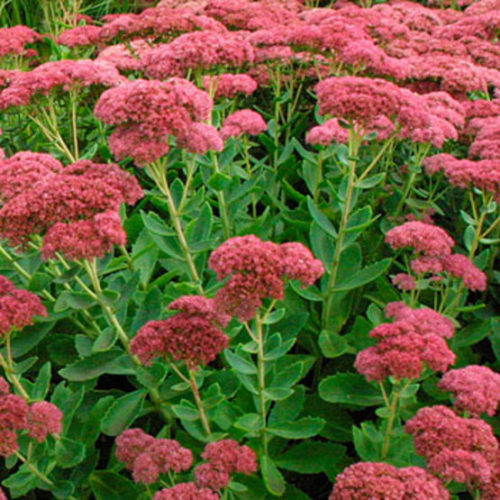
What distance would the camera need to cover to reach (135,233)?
3330 mm

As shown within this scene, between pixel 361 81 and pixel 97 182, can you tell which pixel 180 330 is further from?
pixel 361 81

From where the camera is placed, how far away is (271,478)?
90.0 inches

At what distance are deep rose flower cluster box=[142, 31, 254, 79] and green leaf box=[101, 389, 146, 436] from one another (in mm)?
1579

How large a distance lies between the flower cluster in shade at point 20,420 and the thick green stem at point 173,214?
80 centimetres

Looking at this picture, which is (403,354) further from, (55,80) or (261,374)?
(55,80)

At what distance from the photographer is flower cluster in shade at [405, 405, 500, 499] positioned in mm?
1688

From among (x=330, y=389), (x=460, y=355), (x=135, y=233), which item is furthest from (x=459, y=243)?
(x=135, y=233)

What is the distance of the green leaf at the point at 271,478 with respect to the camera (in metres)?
2.26

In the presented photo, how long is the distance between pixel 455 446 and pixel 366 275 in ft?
3.79

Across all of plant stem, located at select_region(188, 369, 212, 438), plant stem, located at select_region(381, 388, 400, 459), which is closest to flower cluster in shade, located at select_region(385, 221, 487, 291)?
plant stem, located at select_region(381, 388, 400, 459)

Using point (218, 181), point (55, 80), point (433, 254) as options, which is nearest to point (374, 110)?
point (433, 254)

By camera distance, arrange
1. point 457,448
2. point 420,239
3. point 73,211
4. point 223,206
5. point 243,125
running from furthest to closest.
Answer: point 243,125
point 223,206
point 420,239
point 73,211
point 457,448

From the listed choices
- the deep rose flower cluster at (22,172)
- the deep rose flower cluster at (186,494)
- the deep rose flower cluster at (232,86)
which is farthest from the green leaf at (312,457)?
the deep rose flower cluster at (232,86)

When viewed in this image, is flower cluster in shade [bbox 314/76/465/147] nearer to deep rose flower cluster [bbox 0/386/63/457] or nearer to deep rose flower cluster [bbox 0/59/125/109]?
deep rose flower cluster [bbox 0/59/125/109]
